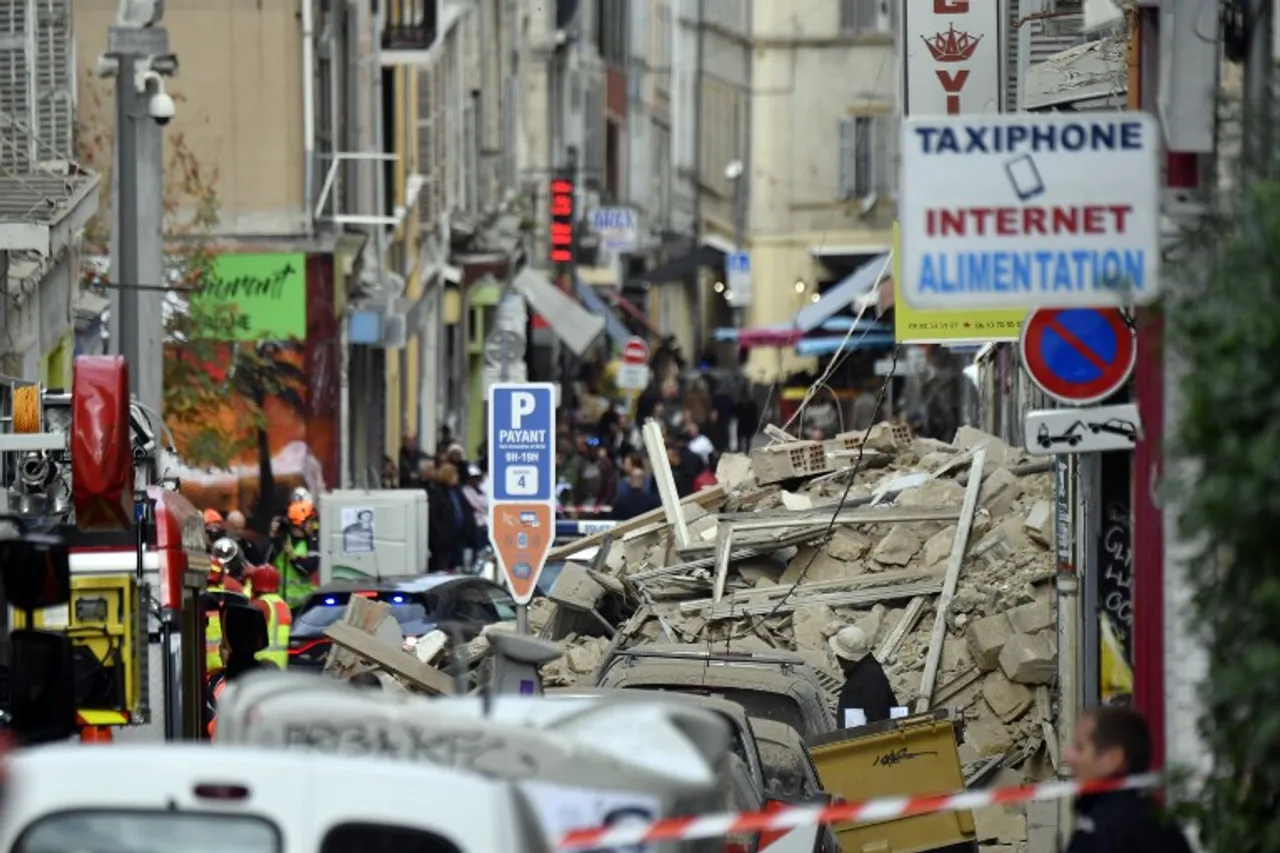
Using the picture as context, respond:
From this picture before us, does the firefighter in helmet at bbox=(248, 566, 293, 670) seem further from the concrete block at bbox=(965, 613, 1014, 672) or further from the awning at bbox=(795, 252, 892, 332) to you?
the awning at bbox=(795, 252, 892, 332)

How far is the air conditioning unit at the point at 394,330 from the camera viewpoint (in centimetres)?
4088

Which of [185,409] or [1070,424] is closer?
[1070,424]

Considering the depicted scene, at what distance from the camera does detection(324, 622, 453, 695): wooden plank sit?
1655 centimetres

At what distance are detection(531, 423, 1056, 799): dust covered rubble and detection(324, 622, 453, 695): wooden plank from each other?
1.32 m

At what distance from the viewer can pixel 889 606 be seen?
773 inches

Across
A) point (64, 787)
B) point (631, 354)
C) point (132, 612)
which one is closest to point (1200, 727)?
point (64, 787)

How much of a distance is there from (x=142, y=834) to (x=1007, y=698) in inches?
473

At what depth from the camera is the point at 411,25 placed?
44.3m

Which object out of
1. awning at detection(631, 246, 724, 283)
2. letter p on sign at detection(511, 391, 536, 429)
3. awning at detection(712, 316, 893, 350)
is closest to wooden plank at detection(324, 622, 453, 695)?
letter p on sign at detection(511, 391, 536, 429)

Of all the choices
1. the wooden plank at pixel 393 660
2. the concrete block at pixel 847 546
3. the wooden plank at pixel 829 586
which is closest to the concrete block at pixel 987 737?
the wooden plank at pixel 829 586

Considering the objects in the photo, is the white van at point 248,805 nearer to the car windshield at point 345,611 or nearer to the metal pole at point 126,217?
the car windshield at point 345,611

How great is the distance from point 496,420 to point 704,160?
61.4 m

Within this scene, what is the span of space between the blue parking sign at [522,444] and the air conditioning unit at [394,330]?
858 inches

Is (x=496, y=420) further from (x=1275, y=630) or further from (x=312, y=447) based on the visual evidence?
(x=312, y=447)
